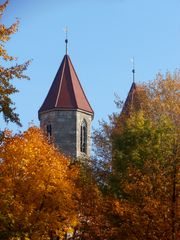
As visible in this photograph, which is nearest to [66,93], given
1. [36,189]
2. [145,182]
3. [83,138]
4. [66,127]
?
[66,127]

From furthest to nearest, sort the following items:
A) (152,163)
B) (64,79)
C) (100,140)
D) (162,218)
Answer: (64,79)
(100,140)
(152,163)
(162,218)

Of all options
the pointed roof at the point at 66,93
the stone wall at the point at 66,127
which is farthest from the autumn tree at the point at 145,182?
the pointed roof at the point at 66,93

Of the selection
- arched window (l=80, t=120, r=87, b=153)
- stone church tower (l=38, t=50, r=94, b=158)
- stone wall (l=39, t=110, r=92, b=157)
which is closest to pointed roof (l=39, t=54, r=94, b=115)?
stone church tower (l=38, t=50, r=94, b=158)

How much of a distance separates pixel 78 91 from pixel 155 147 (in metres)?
28.4

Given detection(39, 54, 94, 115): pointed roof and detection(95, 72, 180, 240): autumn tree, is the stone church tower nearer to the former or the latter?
detection(39, 54, 94, 115): pointed roof

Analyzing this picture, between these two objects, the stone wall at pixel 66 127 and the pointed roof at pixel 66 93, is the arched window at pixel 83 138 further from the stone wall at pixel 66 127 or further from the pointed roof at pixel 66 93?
the pointed roof at pixel 66 93

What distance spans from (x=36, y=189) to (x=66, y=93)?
2587cm

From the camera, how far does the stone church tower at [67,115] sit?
48094 mm

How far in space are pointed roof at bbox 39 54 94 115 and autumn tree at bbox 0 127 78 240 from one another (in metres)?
22.3

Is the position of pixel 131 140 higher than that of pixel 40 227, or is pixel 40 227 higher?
pixel 131 140

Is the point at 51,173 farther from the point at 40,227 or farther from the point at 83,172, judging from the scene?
the point at 83,172

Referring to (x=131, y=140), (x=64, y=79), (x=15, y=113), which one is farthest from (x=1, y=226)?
(x=64, y=79)

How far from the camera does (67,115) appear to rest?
4891cm

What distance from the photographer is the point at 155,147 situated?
73.5ft
